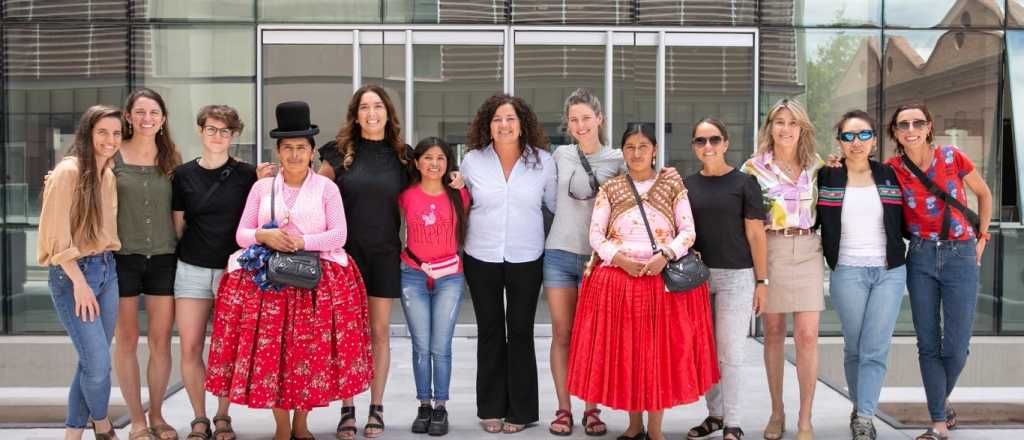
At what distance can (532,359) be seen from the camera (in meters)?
5.27

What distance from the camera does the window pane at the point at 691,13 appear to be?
9.30 m

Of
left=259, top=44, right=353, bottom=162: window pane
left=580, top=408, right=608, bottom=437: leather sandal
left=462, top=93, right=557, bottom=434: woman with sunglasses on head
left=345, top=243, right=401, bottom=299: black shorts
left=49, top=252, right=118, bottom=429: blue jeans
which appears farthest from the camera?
left=259, top=44, right=353, bottom=162: window pane

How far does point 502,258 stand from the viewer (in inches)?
202

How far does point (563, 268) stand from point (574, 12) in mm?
4804

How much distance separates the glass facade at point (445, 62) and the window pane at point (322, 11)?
14mm

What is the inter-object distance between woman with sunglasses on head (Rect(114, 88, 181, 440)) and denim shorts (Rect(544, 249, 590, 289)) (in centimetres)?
192

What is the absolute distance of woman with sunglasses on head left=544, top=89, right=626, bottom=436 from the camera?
16.6 feet

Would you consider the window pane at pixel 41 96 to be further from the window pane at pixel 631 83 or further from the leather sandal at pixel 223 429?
the leather sandal at pixel 223 429

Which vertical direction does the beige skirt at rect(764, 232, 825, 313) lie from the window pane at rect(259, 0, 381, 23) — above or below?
below

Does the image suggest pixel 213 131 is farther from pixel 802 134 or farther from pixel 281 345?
pixel 802 134

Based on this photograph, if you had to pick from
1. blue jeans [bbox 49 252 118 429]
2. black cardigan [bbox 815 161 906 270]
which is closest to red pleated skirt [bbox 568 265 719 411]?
black cardigan [bbox 815 161 906 270]

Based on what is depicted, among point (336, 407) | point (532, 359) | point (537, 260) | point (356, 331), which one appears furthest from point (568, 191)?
point (336, 407)

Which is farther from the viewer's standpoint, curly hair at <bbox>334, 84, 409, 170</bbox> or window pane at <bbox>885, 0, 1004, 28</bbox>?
window pane at <bbox>885, 0, 1004, 28</bbox>

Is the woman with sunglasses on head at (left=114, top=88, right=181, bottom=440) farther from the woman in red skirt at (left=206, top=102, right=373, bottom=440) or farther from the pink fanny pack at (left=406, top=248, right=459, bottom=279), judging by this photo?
the pink fanny pack at (left=406, top=248, right=459, bottom=279)
